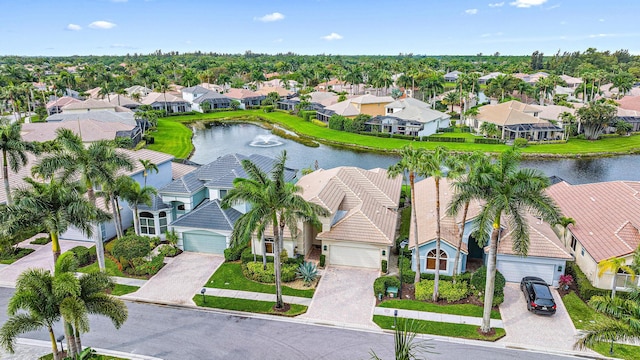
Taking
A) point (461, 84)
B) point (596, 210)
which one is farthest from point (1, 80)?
point (596, 210)

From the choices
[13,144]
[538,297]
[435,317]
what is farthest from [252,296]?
[13,144]

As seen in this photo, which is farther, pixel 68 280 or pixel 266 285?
pixel 266 285

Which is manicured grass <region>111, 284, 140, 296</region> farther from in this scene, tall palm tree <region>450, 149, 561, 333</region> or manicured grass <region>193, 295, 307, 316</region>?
tall palm tree <region>450, 149, 561, 333</region>

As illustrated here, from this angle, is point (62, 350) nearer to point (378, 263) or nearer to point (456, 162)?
point (378, 263)

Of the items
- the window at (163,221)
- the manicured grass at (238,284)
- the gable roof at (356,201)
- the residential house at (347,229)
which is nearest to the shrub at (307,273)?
the manicured grass at (238,284)

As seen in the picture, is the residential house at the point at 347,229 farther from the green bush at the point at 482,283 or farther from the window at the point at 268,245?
the green bush at the point at 482,283

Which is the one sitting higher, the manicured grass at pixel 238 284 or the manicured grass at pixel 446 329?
the manicured grass at pixel 238 284

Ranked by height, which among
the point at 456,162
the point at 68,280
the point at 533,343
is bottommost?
the point at 533,343
